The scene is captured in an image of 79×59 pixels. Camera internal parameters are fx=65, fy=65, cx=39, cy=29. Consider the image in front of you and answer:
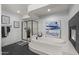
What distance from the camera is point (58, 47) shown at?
1818 mm

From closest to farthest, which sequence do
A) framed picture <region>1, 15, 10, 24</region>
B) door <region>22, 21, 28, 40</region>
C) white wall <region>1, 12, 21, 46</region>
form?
framed picture <region>1, 15, 10, 24</region>
white wall <region>1, 12, 21, 46</region>
door <region>22, 21, 28, 40</region>

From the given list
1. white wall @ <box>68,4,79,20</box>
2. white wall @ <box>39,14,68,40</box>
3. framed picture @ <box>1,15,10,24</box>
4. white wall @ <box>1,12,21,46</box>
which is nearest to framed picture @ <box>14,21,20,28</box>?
white wall @ <box>1,12,21,46</box>

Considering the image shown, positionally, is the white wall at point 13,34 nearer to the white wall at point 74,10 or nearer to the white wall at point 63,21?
the white wall at point 63,21

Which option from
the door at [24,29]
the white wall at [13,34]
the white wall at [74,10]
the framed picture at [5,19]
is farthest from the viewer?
Answer: the door at [24,29]

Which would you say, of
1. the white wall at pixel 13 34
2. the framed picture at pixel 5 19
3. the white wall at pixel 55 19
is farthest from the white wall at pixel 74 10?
the framed picture at pixel 5 19

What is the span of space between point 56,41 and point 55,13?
2.55 feet

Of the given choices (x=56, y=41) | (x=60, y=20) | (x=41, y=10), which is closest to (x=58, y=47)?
(x=56, y=41)

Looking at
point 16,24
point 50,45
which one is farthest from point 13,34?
point 50,45

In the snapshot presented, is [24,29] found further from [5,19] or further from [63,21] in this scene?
[63,21]

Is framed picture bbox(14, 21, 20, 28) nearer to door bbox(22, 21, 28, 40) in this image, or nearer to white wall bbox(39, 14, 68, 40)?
door bbox(22, 21, 28, 40)

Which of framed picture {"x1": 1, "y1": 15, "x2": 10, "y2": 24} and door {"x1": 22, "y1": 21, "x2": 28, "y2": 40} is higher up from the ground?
framed picture {"x1": 1, "y1": 15, "x2": 10, "y2": 24}

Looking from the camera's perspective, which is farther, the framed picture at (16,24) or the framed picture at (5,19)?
the framed picture at (16,24)
